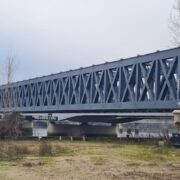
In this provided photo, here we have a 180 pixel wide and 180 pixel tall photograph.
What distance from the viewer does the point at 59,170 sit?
26.3 meters

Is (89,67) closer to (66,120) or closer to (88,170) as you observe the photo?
(66,120)

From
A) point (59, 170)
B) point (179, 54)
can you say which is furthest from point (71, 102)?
point (59, 170)

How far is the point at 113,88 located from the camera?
8788cm

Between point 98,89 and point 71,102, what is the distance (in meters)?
13.9

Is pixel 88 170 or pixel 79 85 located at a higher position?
pixel 79 85

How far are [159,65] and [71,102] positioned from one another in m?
34.7

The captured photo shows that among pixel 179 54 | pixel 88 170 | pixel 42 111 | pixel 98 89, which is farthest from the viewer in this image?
pixel 42 111

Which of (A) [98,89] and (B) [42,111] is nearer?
(A) [98,89]

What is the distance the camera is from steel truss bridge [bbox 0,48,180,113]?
240 ft

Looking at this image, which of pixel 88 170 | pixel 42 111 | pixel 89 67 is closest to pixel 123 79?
pixel 89 67

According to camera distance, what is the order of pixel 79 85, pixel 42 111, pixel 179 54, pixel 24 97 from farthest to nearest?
pixel 24 97 → pixel 42 111 → pixel 79 85 → pixel 179 54

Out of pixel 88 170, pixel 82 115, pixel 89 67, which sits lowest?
pixel 88 170

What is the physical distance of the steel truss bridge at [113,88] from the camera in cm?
7300

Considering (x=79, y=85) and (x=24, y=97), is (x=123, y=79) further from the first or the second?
(x=24, y=97)
